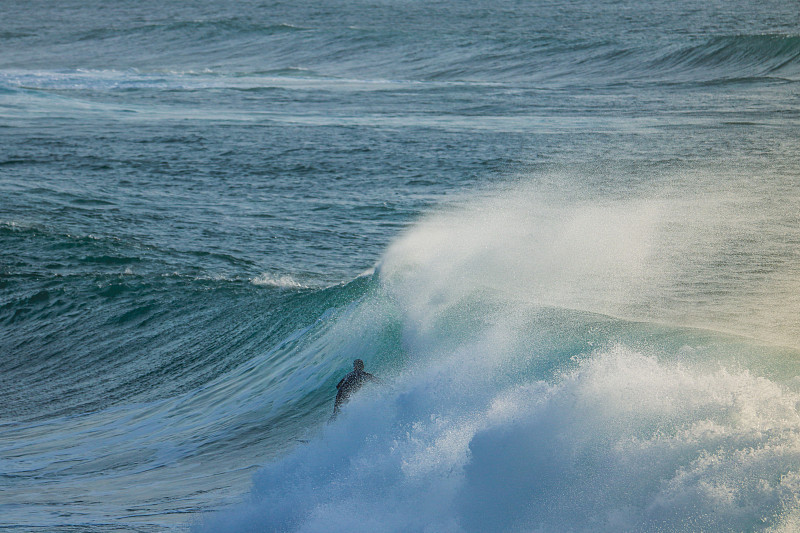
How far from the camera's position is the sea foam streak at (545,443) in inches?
207

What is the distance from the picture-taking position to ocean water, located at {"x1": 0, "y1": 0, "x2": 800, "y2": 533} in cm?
586

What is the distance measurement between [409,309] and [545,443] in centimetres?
398

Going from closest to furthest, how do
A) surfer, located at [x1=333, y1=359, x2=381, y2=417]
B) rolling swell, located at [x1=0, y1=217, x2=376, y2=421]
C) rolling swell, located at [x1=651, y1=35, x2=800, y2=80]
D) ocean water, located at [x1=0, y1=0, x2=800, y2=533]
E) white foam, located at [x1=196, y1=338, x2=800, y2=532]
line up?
white foam, located at [x1=196, y1=338, x2=800, y2=532]
ocean water, located at [x1=0, y1=0, x2=800, y2=533]
surfer, located at [x1=333, y1=359, x2=381, y2=417]
rolling swell, located at [x1=0, y1=217, x2=376, y2=421]
rolling swell, located at [x1=651, y1=35, x2=800, y2=80]

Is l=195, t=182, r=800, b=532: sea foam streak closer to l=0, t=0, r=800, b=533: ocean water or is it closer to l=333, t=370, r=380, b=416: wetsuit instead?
l=0, t=0, r=800, b=533: ocean water

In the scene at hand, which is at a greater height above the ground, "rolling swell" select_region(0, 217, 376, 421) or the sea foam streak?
the sea foam streak

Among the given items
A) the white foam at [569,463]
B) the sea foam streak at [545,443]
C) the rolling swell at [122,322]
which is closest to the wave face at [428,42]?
the rolling swell at [122,322]

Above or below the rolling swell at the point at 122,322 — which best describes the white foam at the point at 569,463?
above

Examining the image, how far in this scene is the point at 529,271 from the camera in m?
11.0

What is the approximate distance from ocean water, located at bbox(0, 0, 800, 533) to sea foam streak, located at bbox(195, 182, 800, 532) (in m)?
0.02

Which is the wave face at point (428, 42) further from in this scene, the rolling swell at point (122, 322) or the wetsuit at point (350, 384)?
the wetsuit at point (350, 384)

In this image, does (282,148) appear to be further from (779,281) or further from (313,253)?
(779,281)

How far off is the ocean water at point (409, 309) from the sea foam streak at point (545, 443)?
0.06 ft

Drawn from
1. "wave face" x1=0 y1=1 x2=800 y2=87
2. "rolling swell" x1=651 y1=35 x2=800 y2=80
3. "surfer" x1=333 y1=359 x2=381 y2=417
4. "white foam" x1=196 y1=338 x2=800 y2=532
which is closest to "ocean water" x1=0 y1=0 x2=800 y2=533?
"white foam" x1=196 y1=338 x2=800 y2=532

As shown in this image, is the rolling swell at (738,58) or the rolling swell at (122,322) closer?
the rolling swell at (122,322)
